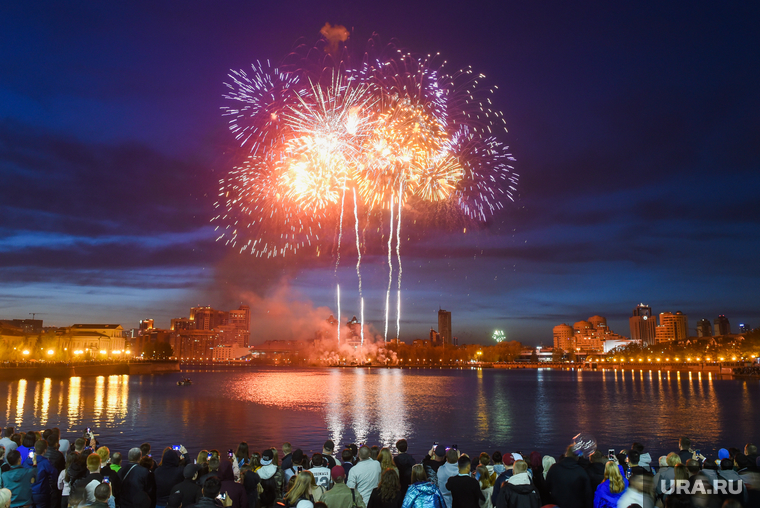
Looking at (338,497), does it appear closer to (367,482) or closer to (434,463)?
(367,482)

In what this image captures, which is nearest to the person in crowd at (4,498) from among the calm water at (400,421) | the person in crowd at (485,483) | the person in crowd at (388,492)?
the person in crowd at (388,492)

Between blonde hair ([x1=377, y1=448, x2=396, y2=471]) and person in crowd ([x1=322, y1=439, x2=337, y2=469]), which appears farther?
person in crowd ([x1=322, y1=439, x2=337, y2=469])

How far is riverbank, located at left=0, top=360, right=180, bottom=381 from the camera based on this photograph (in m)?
92.2

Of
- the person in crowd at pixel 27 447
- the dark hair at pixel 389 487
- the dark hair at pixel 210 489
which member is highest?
the dark hair at pixel 210 489

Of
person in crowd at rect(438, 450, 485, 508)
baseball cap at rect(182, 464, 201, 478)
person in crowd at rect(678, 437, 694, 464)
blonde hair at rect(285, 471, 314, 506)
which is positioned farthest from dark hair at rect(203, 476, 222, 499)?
person in crowd at rect(678, 437, 694, 464)

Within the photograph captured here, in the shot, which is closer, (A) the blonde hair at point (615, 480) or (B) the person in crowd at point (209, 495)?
(B) the person in crowd at point (209, 495)

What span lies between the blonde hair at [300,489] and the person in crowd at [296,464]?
203cm

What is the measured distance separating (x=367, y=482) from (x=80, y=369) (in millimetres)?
127588

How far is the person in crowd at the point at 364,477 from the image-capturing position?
8258 mm

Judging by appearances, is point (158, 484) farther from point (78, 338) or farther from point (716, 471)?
point (78, 338)

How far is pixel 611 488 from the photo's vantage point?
7.02 metres

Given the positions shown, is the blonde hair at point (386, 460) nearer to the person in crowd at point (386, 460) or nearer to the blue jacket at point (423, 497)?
the person in crowd at point (386, 460)

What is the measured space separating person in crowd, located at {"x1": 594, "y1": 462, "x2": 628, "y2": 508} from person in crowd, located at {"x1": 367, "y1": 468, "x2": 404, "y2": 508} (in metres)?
2.81

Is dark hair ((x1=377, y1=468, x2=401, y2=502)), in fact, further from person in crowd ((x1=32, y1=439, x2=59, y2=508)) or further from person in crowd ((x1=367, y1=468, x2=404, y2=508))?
person in crowd ((x1=32, y1=439, x2=59, y2=508))
